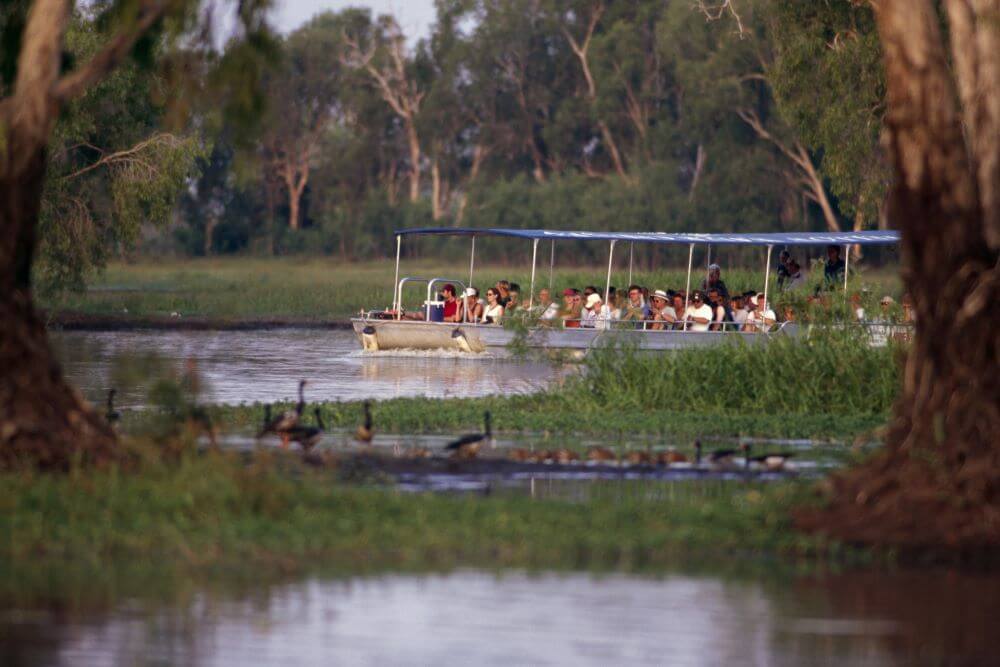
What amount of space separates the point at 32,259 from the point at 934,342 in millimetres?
6454

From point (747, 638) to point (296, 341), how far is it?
32.6 metres

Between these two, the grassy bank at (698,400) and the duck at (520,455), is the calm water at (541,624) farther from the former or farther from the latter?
the grassy bank at (698,400)

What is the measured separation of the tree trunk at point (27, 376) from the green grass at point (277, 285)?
28.9 metres

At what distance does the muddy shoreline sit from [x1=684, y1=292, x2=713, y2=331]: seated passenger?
1548 cm

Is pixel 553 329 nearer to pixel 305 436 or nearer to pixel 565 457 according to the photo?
pixel 565 457

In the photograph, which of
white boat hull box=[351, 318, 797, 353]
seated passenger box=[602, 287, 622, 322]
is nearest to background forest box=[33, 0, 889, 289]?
white boat hull box=[351, 318, 797, 353]

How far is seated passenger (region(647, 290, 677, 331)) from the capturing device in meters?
32.2

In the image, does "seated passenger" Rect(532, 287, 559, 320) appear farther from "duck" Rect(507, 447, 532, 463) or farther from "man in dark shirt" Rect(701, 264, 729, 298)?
"duck" Rect(507, 447, 532, 463)

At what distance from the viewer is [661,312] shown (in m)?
32.8

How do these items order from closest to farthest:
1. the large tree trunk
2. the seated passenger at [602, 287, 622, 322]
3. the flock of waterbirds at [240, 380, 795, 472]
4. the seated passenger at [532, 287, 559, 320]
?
the large tree trunk
the flock of waterbirds at [240, 380, 795, 472]
the seated passenger at [532, 287, 559, 320]
the seated passenger at [602, 287, 622, 322]

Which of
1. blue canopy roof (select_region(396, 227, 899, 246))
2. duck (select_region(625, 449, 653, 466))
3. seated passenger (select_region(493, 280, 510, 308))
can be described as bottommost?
duck (select_region(625, 449, 653, 466))

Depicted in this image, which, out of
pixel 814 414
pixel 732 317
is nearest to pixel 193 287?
pixel 732 317

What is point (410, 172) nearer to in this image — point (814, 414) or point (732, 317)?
point (732, 317)

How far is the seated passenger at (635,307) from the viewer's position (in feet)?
107
